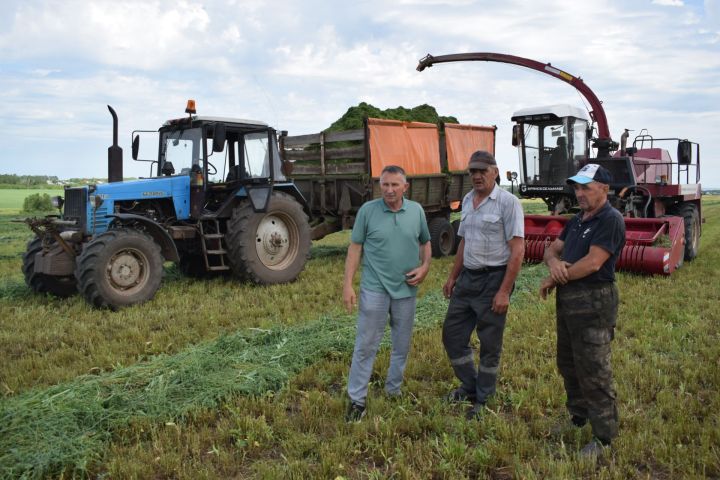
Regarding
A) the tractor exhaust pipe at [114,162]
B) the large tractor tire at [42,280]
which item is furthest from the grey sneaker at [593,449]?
the tractor exhaust pipe at [114,162]

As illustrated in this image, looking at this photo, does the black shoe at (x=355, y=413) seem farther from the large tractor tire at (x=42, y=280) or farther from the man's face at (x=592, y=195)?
the large tractor tire at (x=42, y=280)

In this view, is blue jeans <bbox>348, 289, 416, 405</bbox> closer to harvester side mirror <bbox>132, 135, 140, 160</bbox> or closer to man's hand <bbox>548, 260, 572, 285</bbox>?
man's hand <bbox>548, 260, 572, 285</bbox>

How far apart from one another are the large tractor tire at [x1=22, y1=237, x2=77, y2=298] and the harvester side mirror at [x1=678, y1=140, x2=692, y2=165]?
9.99 metres

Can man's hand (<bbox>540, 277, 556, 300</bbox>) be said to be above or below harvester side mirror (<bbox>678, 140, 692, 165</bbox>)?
below

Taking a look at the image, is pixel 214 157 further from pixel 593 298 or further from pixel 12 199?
pixel 12 199

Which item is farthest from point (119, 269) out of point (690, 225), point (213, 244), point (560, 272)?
point (690, 225)

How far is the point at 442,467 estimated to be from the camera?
10.3ft

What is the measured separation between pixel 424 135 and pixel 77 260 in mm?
6588

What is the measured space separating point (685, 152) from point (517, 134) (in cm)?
290

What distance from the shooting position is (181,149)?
27.0 ft

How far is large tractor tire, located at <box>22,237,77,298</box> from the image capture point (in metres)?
7.59

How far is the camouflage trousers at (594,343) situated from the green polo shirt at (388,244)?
981mm

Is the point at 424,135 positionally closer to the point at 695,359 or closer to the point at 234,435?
the point at 695,359

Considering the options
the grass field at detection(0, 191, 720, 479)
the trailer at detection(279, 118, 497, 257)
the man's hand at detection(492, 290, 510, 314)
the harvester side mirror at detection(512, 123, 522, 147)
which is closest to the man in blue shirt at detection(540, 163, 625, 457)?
the grass field at detection(0, 191, 720, 479)
